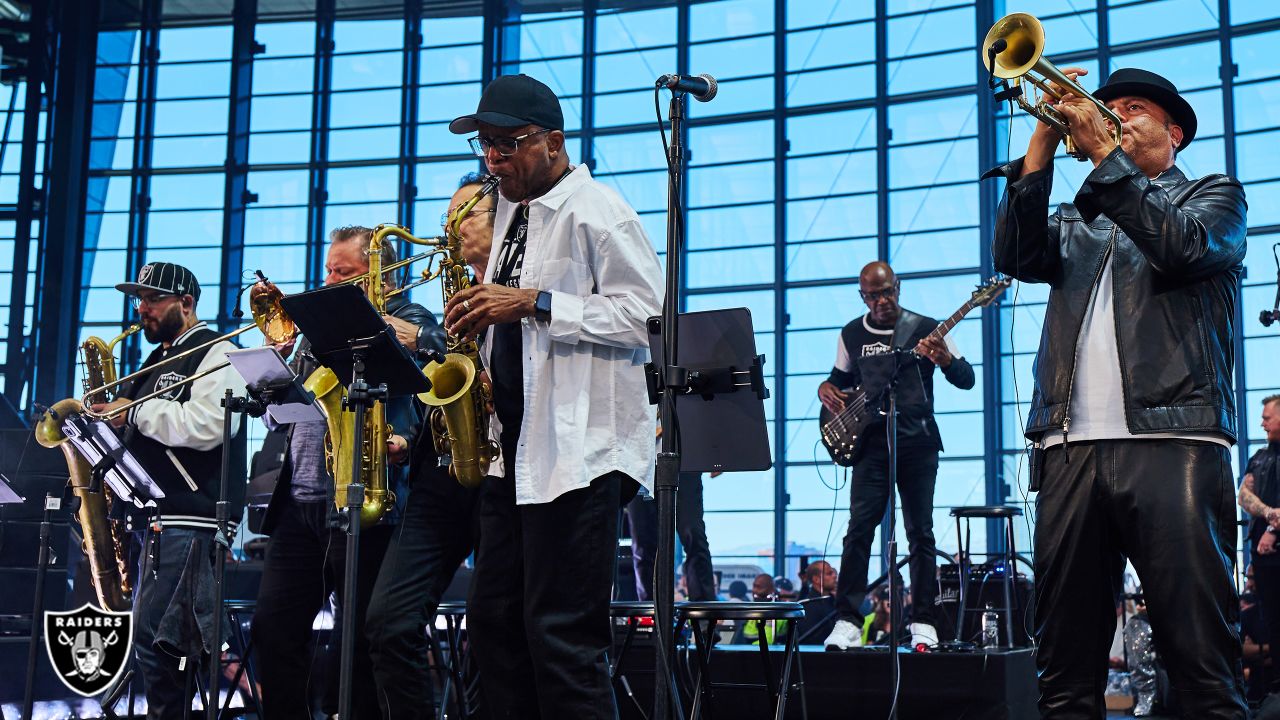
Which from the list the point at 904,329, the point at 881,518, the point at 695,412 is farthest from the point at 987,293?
the point at 695,412

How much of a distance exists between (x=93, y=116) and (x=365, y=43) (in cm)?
330

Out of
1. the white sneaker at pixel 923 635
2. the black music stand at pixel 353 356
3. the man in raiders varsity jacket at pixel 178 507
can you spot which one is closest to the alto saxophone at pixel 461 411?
the black music stand at pixel 353 356

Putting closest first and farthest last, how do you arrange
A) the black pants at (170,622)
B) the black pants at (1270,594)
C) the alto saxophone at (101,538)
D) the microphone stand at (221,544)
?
1. the microphone stand at (221,544)
2. the black pants at (170,622)
3. the alto saxophone at (101,538)
4. the black pants at (1270,594)

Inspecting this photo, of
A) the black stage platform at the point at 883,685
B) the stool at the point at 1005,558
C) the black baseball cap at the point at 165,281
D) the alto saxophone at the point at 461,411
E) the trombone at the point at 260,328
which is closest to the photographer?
the alto saxophone at the point at 461,411

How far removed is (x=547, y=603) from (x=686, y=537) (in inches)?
189

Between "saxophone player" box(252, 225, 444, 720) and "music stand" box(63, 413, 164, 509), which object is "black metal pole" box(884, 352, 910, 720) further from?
"music stand" box(63, 413, 164, 509)

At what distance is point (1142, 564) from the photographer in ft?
8.73

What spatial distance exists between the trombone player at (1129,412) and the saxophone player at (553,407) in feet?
3.14

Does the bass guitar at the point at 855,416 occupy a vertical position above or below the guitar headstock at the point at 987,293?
below

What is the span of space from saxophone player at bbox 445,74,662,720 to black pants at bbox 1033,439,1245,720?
985 mm

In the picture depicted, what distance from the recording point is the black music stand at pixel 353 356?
317 centimetres

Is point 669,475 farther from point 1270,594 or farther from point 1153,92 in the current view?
point 1270,594

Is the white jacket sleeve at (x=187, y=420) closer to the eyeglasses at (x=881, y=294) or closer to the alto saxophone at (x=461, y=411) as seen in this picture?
the alto saxophone at (x=461, y=411)

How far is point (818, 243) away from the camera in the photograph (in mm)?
12953
